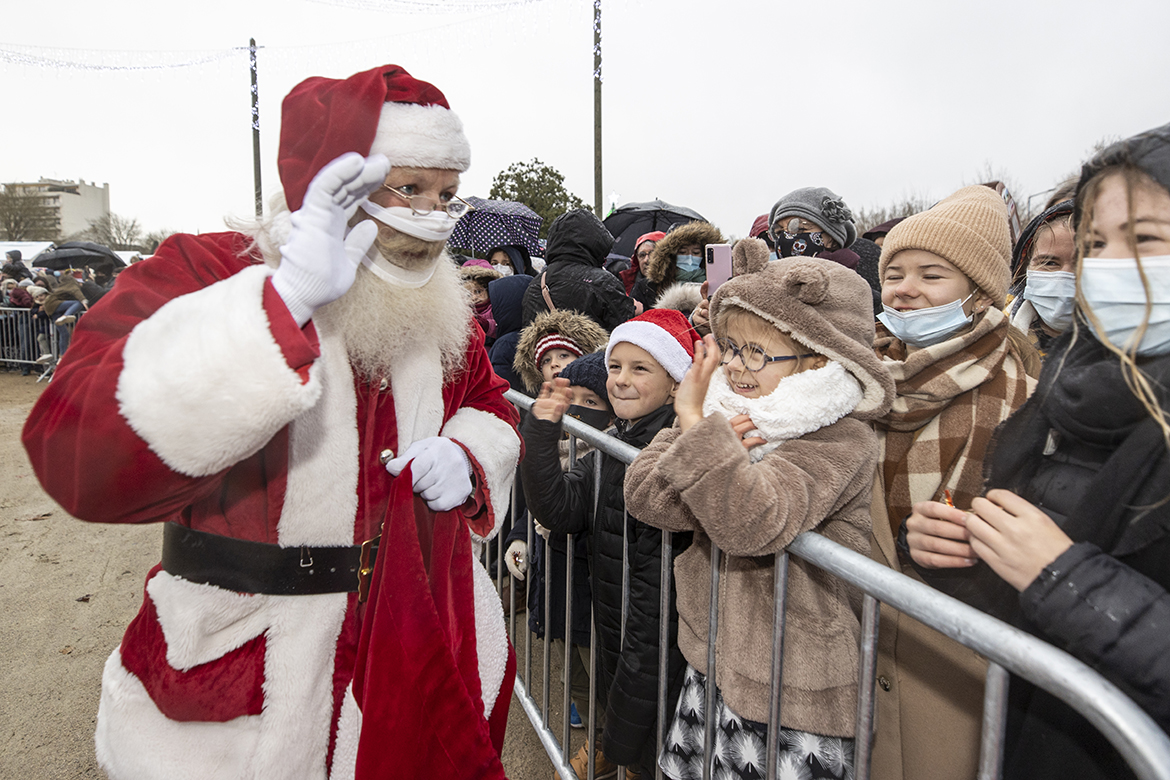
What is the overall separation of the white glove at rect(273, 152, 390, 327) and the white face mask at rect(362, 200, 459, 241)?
179mm

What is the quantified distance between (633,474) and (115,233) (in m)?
62.5

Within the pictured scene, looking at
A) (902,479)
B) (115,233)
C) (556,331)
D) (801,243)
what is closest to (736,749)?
(902,479)

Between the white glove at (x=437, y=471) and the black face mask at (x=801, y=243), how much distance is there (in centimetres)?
250

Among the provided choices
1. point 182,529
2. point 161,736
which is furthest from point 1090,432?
point 161,736

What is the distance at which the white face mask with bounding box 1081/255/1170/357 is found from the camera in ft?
3.51

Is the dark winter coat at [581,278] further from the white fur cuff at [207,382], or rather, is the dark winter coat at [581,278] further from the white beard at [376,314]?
the white fur cuff at [207,382]

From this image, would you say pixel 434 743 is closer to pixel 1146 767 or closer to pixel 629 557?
pixel 629 557

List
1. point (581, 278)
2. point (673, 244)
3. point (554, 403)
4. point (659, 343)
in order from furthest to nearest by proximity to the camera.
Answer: point (673, 244) < point (581, 278) < point (659, 343) < point (554, 403)

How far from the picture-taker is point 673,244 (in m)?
4.41

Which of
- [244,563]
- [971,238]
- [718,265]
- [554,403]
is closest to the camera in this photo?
[244,563]

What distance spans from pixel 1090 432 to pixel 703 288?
2.60 meters

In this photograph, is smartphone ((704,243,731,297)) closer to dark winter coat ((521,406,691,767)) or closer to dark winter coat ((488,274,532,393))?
dark winter coat ((521,406,691,767))

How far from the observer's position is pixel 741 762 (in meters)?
1.66

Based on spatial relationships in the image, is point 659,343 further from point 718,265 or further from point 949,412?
point 949,412
